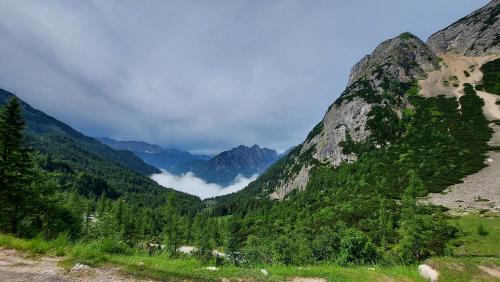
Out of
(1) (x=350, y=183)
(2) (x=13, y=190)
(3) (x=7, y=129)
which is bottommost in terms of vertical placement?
(2) (x=13, y=190)

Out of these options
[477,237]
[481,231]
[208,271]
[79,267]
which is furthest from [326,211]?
[79,267]

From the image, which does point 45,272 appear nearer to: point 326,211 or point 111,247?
point 111,247

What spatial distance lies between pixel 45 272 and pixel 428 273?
49.3 feet

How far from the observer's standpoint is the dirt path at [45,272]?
9531mm

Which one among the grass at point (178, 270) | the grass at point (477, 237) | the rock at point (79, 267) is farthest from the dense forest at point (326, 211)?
the rock at point (79, 267)

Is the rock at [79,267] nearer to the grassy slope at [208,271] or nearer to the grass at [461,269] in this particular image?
the grassy slope at [208,271]

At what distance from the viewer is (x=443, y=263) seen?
13.4 m

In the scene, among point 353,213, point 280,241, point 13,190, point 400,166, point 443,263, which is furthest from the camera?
point 400,166

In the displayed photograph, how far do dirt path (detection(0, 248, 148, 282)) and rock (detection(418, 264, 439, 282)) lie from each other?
473 inches

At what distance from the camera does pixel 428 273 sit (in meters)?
13.0

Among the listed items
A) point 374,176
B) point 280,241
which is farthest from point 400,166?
point 280,241

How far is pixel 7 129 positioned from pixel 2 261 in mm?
24251

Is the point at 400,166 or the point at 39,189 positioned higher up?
the point at 400,166

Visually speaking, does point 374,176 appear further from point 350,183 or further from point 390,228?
point 390,228
